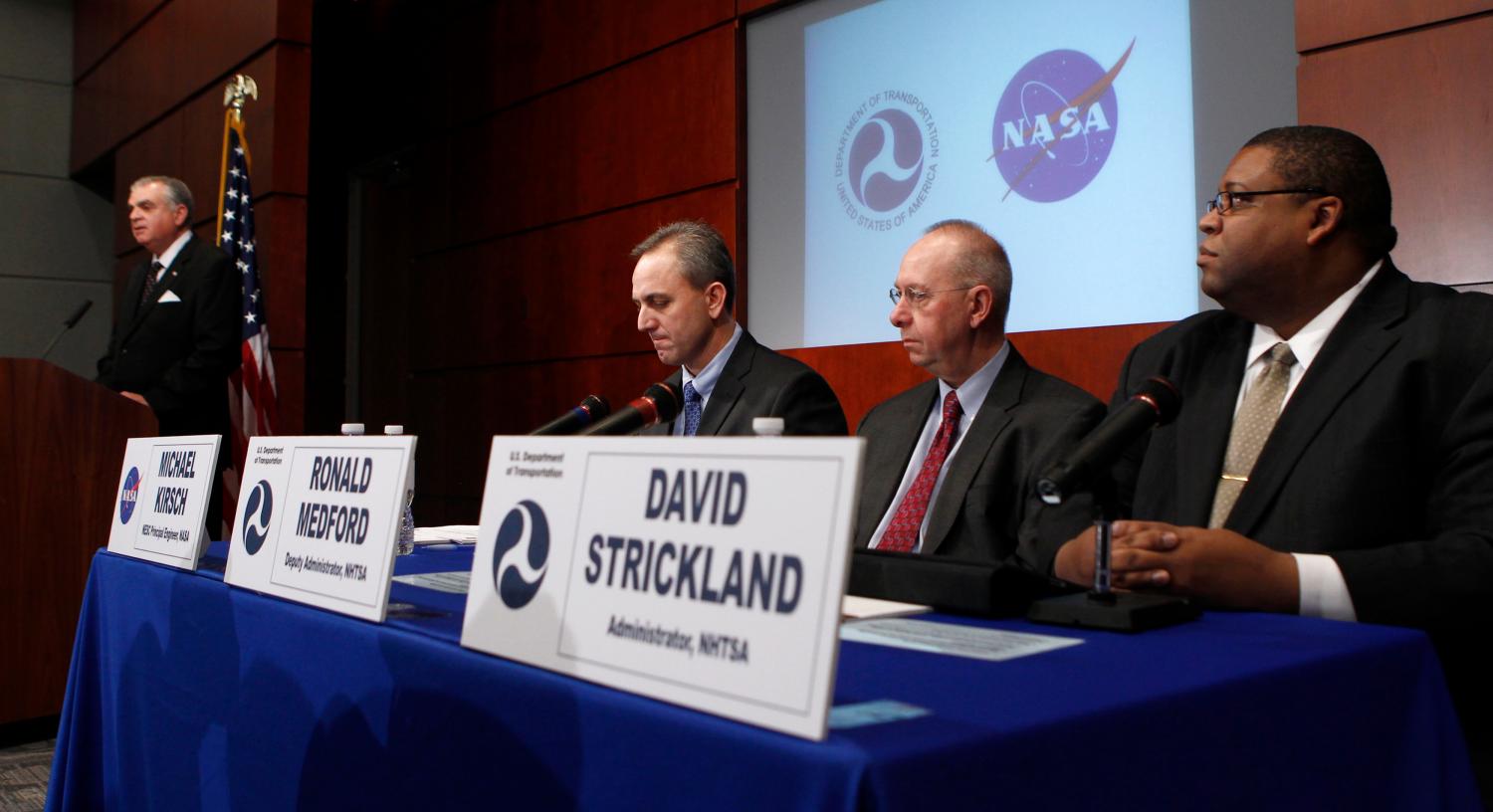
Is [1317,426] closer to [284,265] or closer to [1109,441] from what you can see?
[1109,441]

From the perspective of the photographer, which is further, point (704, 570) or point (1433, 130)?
point (1433, 130)

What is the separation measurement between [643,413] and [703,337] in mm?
1485

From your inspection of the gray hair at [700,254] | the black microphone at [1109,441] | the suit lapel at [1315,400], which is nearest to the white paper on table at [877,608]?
the black microphone at [1109,441]

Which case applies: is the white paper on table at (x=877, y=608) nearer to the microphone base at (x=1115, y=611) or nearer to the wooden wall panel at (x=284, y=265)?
the microphone base at (x=1115, y=611)

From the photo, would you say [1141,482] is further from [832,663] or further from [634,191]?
[634,191]

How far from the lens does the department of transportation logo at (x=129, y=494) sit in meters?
1.89

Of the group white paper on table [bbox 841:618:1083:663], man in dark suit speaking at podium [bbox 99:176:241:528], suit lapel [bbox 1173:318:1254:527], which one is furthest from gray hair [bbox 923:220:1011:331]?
man in dark suit speaking at podium [bbox 99:176:241:528]

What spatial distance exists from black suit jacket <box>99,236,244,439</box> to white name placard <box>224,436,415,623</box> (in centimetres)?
314

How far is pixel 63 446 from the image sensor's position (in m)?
3.23

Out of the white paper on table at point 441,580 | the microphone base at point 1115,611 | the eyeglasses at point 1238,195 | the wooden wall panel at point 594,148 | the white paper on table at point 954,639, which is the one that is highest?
the wooden wall panel at point 594,148

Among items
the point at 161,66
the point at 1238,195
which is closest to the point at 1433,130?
the point at 1238,195

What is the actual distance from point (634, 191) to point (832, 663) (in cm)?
429

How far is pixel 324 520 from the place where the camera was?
1.30 meters

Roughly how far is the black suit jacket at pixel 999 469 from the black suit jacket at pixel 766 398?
325 mm
